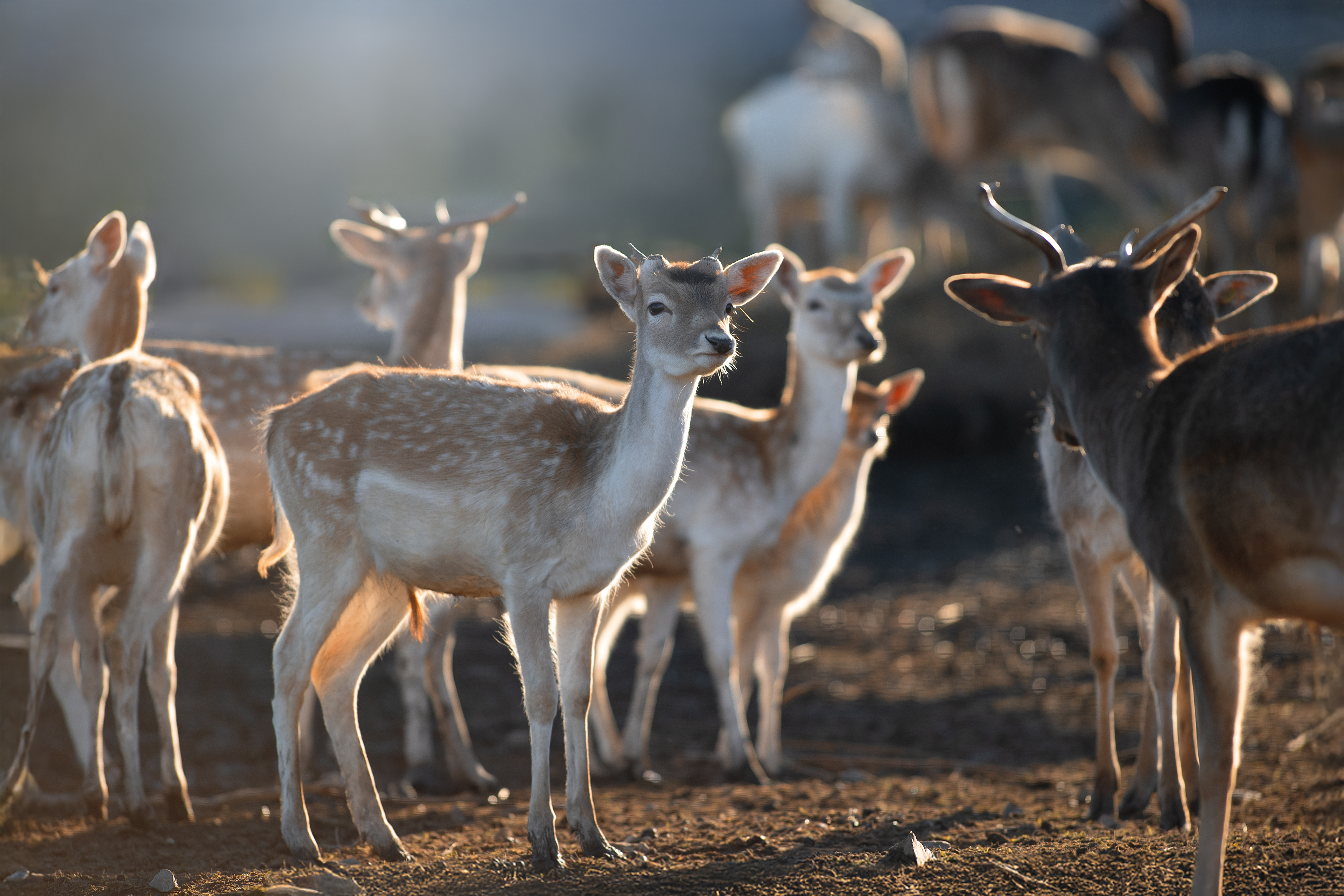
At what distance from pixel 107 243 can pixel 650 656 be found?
11.3 feet

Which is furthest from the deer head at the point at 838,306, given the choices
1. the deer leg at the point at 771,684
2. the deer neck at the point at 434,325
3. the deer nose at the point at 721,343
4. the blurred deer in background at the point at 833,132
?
the blurred deer in background at the point at 833,132

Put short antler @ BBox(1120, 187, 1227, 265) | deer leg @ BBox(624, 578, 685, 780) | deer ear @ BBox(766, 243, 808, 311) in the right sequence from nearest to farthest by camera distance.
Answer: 1. short antler @ BBox(1120, 187, 1227, 265)
2. deer leg @ BBox(624, 578, 685, 780)
3. deer ear @ BBox(766, 243, 808, 311)

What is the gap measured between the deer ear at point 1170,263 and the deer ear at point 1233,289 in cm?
117

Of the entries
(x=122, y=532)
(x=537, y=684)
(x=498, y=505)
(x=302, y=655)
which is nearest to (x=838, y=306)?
(x=498, y=505)

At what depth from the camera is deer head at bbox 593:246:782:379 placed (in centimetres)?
460

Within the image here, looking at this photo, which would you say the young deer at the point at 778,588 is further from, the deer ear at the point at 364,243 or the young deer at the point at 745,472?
the deer ear at the point at 364,243

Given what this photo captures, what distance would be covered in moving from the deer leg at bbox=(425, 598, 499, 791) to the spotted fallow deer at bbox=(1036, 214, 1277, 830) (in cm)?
288

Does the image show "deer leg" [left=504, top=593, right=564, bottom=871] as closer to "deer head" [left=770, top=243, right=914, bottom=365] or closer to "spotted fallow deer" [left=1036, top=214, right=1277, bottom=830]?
"spotted fallow deer" [left=1036, top=214, right=1277, bottom=830]

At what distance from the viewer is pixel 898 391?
24.8 feet

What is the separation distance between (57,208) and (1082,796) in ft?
41.1

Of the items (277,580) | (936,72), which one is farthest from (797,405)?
(936,72)

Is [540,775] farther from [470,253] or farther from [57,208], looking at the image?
[57,208]

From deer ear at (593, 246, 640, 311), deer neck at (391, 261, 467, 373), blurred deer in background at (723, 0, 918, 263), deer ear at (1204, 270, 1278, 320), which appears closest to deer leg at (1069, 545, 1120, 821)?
deer ear at (1204, 270, 1278, 320)

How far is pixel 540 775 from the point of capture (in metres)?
4.63
